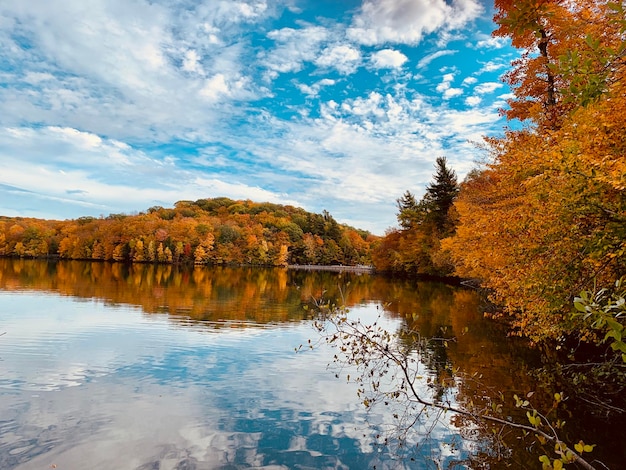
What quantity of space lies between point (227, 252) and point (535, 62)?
106601mm

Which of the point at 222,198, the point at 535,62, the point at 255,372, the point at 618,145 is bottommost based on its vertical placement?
the point at 255,372

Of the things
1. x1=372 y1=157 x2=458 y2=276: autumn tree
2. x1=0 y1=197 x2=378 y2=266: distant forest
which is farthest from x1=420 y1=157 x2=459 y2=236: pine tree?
x1=0 y1=197 x2=378 y2=266: distant forest

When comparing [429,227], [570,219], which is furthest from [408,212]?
[570,219]

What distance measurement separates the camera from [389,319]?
23.9 meters

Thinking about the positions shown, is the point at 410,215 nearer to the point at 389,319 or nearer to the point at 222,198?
the point at 389,319

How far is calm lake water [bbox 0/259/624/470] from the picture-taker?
746 cm

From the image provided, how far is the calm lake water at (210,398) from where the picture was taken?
294 inches

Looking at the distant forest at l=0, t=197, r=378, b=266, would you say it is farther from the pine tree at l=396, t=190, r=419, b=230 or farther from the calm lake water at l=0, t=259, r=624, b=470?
the calm lake water at l=0, t=259, r=624, b=470

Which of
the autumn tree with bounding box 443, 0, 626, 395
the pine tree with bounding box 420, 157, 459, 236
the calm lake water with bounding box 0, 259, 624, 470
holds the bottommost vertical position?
the calm lake water with bounding box 0, 259, 624, 470

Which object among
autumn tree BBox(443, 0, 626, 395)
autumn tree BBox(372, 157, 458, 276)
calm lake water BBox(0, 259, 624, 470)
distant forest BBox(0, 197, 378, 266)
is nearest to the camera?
autumn tree BBox(443, 0, 626, 395)

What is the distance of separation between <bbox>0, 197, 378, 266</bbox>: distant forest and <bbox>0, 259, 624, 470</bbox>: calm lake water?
92.1m

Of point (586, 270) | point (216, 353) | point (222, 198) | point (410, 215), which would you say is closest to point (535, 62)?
point (586, 270)

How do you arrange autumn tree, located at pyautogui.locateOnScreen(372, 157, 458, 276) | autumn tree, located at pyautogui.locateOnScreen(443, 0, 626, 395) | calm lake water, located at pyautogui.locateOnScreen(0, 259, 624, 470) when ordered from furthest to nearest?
1. autumn tree, located at pyautogui.locateOnScreen(372, 157, 458, 276)
2. calm lake water, located at pyautogui.locateOnScreen(0, 259, 624, 470)
3. autumn tree, located at pyautogui.locateOnScreen(443, 0, 626, 395)

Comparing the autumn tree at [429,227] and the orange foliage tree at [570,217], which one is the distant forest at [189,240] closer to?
the autumn tree at [429,227]
